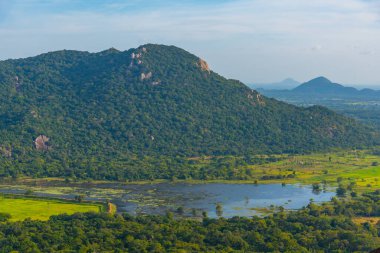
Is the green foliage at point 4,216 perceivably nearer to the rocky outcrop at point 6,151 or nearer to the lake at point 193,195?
the lake at point 193,195

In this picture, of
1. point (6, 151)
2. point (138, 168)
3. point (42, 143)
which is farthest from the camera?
point (42, 143)

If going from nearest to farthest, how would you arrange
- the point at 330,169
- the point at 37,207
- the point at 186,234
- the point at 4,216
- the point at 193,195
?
1. the point at 186,234
2. the point at 4,216
3. the point at 37,207
4. the point at 193,195
5. the point at 330,169

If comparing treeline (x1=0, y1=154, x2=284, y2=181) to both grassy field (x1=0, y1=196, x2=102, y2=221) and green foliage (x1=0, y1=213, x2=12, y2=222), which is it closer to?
grassy field (x1=0, y1=196, x2=102, y2=221)

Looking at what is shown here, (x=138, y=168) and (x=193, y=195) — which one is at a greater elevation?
(x=138, y=168)

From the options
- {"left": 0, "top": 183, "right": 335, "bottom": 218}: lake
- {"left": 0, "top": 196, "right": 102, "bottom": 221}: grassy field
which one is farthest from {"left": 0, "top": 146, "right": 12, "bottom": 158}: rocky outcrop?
{"left": 0, "top": 196, "right": 102, "bottom": 221}: grassy field

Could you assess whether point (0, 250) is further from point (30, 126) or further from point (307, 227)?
point (30, 126)

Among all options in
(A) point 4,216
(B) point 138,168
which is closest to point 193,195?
(B) point 138,168

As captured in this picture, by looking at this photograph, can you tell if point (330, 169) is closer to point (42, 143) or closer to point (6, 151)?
point (42, 143)

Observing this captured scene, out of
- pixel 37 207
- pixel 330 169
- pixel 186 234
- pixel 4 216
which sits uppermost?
pixel 186 234
